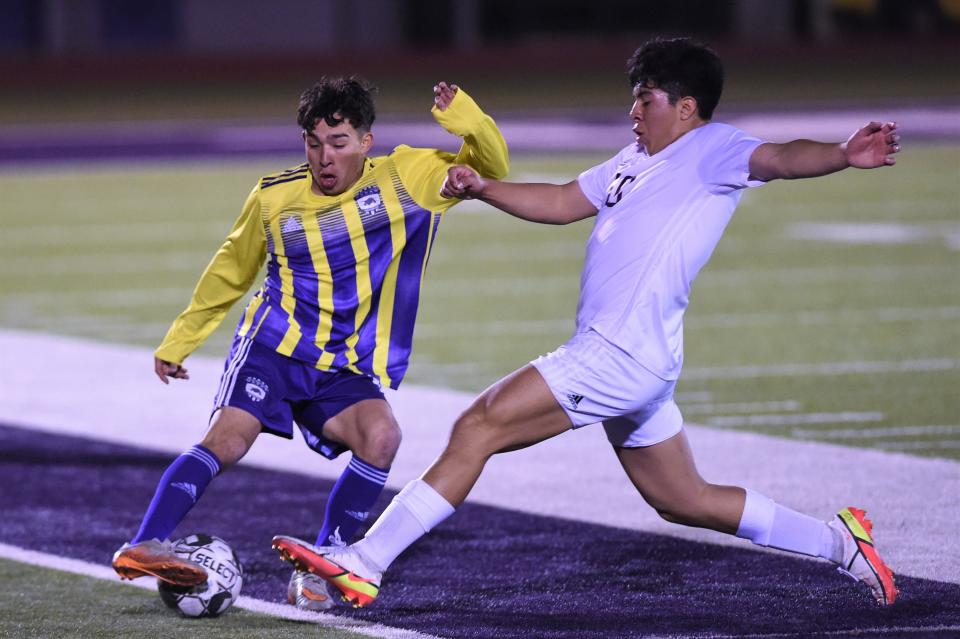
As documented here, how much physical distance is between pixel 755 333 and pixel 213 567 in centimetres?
Answer: 666

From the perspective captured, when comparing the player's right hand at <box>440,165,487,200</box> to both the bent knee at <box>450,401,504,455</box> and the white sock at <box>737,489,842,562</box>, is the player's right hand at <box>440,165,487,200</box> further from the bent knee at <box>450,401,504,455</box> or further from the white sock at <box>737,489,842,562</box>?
the white sock at <box>737,489,842,562</box>

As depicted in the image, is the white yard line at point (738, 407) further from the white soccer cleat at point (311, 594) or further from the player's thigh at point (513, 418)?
the player's thigh at point (513, 418)

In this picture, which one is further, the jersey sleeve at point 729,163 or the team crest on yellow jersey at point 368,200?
the team crest on yellow jersey at point 368,200

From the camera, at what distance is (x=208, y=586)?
5473mm

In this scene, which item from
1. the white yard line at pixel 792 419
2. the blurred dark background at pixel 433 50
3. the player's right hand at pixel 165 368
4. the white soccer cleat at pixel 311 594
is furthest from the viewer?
the blurred dark background at pixel 433 50

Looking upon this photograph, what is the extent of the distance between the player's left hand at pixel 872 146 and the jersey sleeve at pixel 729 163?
30cm

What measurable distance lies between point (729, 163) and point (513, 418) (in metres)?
0.99

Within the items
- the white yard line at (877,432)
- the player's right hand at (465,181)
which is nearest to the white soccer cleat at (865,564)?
the player's right hand at (465,181)

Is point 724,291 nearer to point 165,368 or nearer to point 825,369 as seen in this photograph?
point 825,369

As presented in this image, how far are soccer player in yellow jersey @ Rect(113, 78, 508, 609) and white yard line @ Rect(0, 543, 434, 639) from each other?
8 centimetres

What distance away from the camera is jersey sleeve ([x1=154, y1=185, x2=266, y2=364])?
582 cm

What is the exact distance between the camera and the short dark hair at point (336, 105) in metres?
5.64

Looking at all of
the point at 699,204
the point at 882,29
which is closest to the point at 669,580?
the point at 699,204

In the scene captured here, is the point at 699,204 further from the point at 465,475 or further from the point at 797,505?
the point at 797,505
